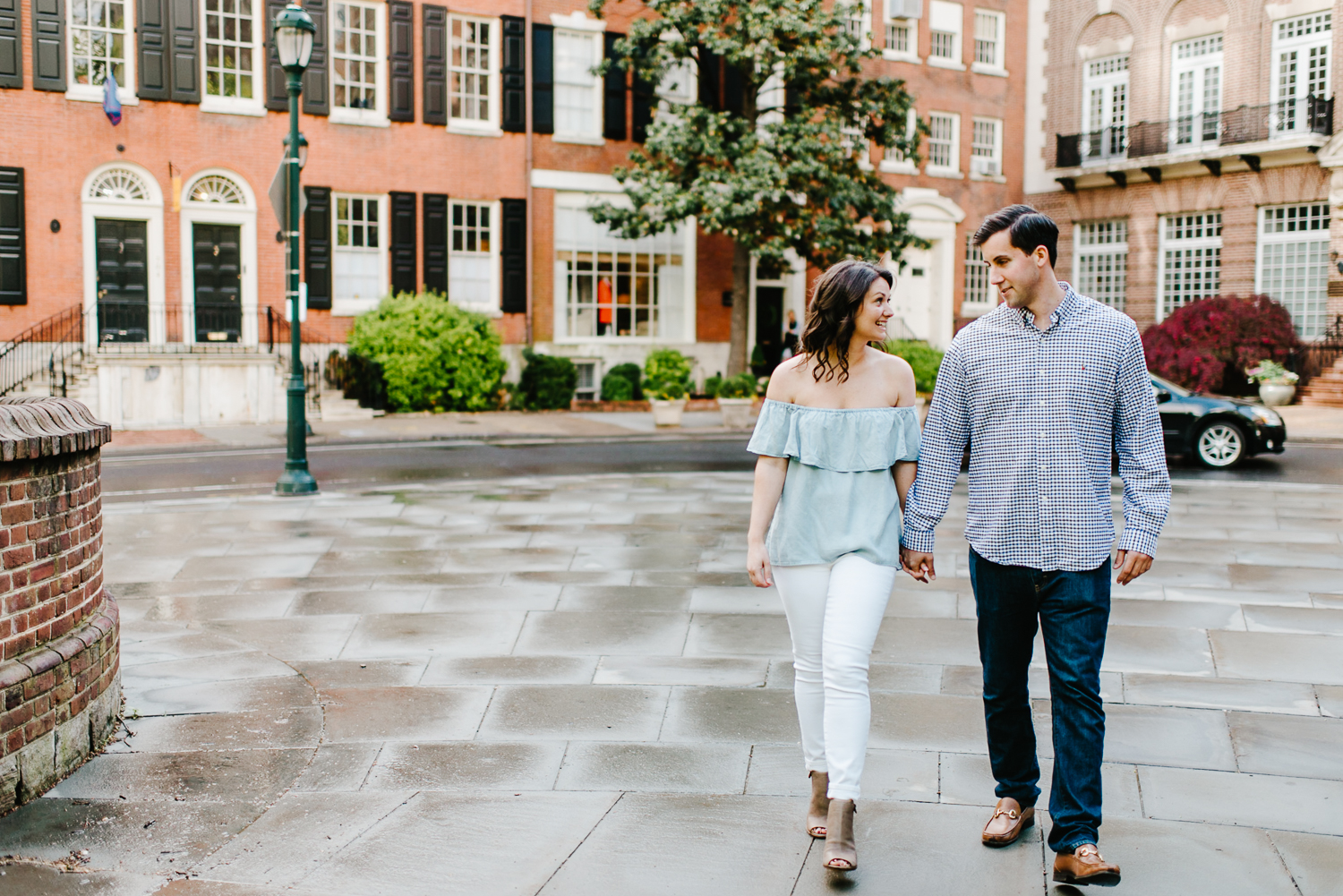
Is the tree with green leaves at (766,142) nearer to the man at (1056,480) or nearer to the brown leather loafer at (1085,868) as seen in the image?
the man at (1056,480)

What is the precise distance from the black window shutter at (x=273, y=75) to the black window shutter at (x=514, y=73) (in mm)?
4396

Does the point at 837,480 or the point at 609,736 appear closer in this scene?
the point at 837,480

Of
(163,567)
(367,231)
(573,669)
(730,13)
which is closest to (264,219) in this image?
(367,231)

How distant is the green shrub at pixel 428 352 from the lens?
76.6ft

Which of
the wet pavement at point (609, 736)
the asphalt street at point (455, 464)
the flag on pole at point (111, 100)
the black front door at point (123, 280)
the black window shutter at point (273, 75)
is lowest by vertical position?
the wet pavement at point (609, 736)

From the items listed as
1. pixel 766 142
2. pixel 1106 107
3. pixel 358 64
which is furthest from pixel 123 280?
pixel 1106 107

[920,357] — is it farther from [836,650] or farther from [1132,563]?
[836,650]

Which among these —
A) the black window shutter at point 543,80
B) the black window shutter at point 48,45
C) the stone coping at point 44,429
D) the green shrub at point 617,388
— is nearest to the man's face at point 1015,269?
the stone coping at point 44,429

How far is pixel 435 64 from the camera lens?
25500mm

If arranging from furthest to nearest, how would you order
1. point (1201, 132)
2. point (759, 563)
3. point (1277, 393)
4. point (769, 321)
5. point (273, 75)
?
point (1201, 132) < point (769, 321) < point (1277, 393) < point (273, 75) < point (759, 563)

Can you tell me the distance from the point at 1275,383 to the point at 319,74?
19.7 meters

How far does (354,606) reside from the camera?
295 inches

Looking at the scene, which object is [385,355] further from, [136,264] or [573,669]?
[573,669]

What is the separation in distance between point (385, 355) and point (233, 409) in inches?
111
